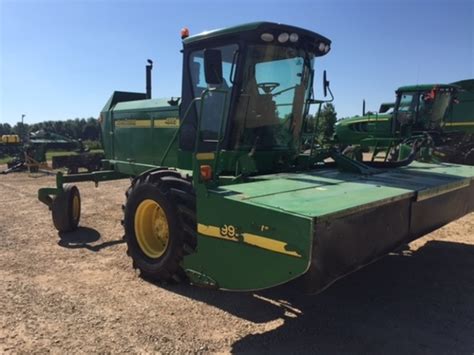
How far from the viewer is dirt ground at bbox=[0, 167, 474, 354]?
315cm

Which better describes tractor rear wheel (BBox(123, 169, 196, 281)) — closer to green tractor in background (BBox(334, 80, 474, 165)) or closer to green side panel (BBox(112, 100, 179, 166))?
green side panel (BBox(112, 100, 179, 166))

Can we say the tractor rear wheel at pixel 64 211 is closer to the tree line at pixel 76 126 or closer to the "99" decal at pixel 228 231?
the "99" decal at pixel 228 231

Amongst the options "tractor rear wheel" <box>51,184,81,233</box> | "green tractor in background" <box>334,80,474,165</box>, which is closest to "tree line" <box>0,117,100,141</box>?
"green tractor in background" <box>334,80,474,165</box>

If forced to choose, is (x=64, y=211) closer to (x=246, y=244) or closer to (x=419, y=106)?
(x=246, y=244)

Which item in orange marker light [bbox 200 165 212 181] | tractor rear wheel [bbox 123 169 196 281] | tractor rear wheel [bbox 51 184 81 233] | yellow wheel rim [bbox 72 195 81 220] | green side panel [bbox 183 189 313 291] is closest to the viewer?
green side panel [bbox 183 189 313 291]

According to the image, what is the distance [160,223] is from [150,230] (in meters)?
0.16

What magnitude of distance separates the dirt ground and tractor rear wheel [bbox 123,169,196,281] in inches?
9.1

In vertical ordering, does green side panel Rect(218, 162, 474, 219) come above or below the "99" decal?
above

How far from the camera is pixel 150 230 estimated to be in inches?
175

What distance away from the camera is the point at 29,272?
473 centimetres

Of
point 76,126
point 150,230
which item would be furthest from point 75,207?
point 76,126

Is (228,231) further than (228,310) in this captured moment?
No

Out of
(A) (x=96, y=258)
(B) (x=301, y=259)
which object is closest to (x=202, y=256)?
(B) (x=301, y=259)

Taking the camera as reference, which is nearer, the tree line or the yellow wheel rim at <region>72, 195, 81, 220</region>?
the yellow wheel rim at <region>72, 195, 81, 220</region>
